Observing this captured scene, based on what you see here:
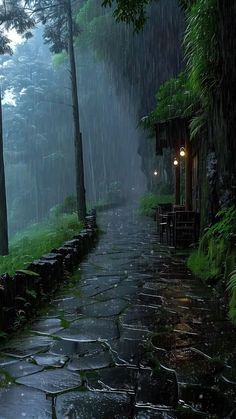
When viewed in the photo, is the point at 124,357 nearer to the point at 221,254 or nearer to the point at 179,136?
the point at 221,254

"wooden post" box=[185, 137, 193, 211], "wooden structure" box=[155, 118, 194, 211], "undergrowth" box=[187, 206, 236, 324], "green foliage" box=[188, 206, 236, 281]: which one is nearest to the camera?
"undergrowth" box=[187, 206, 236, 324]

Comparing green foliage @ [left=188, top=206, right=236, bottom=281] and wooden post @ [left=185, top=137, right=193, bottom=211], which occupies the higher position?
wooden post @ [left=185, top=137, right=193, bottom=211]

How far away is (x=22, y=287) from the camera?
6.00 m

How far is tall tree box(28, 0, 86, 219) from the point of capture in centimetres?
1847

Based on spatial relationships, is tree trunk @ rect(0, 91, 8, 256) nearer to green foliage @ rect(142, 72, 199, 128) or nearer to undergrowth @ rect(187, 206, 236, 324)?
green foliage @ rect(142, 72, 199, 128)

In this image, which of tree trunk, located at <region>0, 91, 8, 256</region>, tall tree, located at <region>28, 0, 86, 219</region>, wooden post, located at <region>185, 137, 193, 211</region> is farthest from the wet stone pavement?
tall tree, located at <region>28, 0, 86, 219</region>

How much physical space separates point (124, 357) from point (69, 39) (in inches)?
685

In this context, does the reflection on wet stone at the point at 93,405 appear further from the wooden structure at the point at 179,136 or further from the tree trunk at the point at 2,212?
the tree trunk at the point at 2,212

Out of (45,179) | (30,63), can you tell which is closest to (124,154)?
(45,179)

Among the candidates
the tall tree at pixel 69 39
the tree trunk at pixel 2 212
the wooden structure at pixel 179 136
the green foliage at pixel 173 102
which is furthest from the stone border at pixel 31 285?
the tall tree at pixel 69 39

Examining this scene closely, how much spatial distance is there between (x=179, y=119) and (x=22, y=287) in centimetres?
930

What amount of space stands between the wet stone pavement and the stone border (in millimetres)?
253

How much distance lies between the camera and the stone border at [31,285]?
5.42 metres

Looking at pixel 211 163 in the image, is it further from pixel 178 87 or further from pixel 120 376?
pixel 178 87
